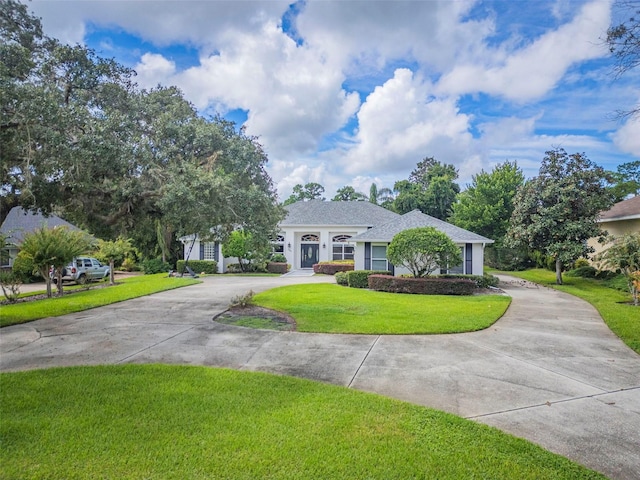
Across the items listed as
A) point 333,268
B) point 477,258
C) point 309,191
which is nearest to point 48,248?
point 333,268

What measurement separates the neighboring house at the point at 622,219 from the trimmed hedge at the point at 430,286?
8833 mm

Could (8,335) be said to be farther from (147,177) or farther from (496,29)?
(496,29)

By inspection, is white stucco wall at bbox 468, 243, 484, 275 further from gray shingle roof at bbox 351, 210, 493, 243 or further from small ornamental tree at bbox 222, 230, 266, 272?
small ornamental tree at bbox 222, 230, 266, 272

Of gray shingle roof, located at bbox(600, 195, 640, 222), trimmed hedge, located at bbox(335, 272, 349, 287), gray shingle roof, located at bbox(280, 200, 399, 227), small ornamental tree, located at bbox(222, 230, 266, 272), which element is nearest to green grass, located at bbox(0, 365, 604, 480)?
trimmed hedge, located at bbox(335, 272, 349, 287)

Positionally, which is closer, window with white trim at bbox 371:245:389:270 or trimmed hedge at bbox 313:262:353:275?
Result: window with white trim at bbox 371:245:389:270

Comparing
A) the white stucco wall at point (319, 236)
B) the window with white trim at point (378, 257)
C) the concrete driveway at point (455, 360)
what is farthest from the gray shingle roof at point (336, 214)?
the concrete driveway at point (455, 360)

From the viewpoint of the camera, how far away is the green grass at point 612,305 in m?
7.95

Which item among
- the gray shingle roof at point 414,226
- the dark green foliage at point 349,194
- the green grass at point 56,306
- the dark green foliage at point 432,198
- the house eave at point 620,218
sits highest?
the dark green foliage at point 349,194

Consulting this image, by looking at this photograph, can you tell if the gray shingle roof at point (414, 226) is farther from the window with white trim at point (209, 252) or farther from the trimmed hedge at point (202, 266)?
the window with white trim at point (209, 252)

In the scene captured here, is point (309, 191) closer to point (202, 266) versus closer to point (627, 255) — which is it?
point (202, 266)

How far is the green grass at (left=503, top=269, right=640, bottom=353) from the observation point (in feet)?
26.1

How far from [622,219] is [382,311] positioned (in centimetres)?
1635

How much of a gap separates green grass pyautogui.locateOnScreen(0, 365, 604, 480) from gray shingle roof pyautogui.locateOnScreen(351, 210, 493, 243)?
607 inches

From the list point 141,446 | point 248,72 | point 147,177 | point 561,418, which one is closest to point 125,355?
point 141,446
